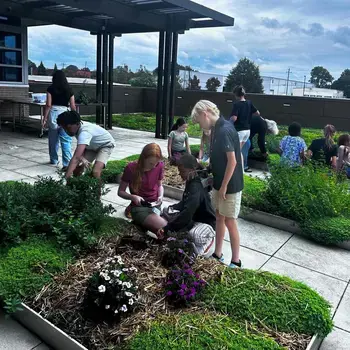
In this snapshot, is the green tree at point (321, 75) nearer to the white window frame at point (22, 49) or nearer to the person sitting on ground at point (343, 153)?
the white window frame at point (22, 49)

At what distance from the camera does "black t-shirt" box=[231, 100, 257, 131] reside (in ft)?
21.0

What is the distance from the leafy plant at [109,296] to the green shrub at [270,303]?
559 millimetres

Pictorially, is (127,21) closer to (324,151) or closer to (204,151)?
(204,151)

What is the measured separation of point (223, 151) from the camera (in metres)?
3.07

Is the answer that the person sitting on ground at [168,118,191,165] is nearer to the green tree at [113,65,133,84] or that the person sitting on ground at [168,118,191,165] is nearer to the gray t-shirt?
the gray t-shirt

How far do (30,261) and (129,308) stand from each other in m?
1.01

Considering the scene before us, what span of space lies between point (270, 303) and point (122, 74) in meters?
32.9

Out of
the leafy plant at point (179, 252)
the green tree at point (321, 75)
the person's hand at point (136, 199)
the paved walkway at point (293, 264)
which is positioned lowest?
the paved walkway at point (293, 264)

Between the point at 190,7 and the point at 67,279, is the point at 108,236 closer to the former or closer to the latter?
the point at 67,279

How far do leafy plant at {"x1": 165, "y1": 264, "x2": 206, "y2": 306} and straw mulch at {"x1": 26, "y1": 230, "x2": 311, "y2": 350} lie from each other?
0.21 feet

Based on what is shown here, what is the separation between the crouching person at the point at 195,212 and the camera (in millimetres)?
3332

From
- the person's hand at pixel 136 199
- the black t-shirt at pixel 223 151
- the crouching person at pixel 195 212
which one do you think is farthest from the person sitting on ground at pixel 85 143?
the black t-shirt at pixel 223 151

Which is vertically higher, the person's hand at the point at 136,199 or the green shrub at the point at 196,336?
the person's hand at the point at 136,199

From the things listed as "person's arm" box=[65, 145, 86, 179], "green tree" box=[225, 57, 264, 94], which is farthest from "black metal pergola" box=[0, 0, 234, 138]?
"green tree" box=[225, 57, 264, 94]
